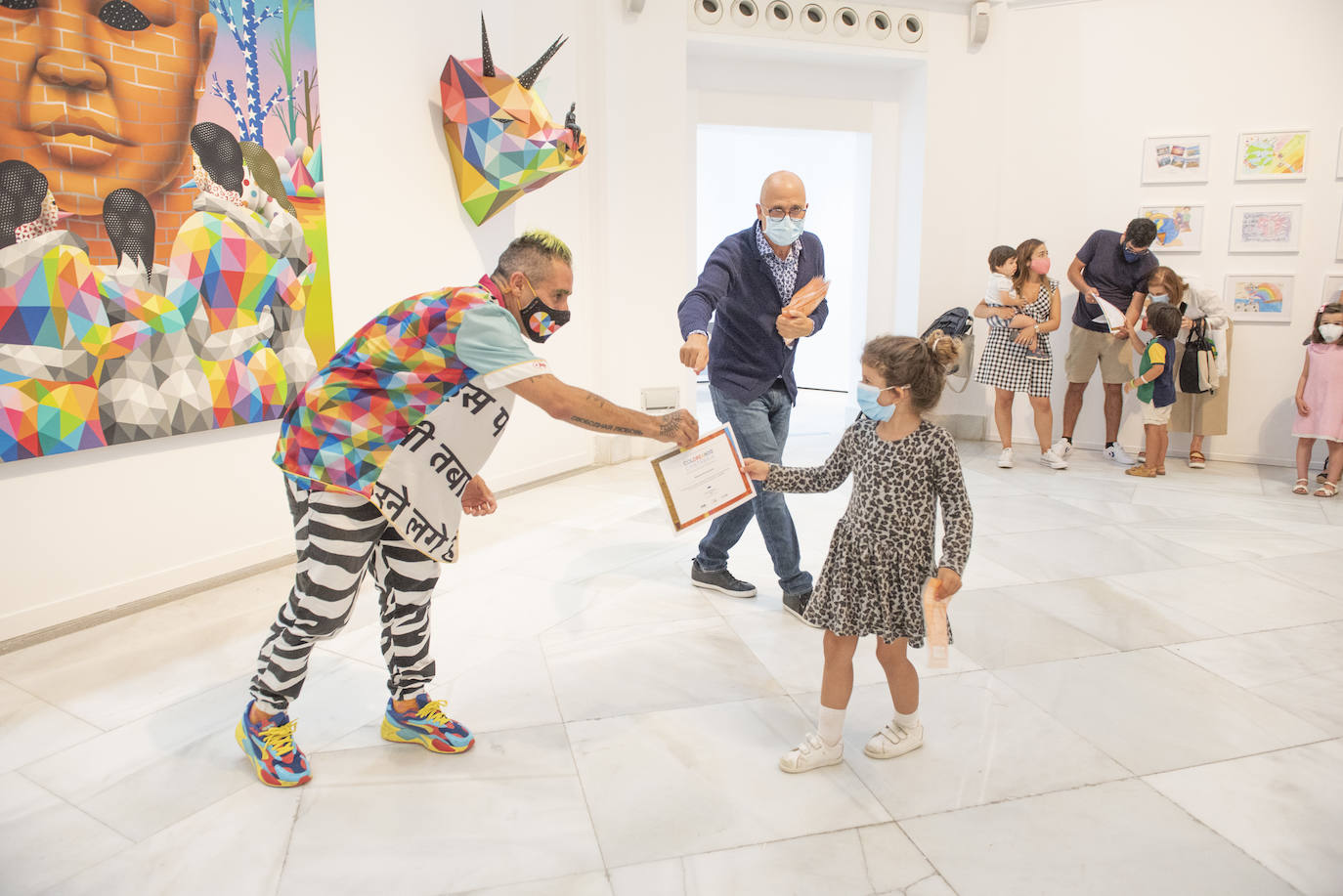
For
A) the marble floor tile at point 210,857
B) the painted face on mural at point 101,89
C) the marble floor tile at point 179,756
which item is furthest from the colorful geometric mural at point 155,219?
the marble floor tile at point 210,857

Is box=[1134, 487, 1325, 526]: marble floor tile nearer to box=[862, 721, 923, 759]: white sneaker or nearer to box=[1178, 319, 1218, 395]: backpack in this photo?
box=[1178, 319, 1218, 395]: backpack

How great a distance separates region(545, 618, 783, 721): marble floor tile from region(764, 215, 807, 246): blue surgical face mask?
149 cm

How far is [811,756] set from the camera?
2.34 m

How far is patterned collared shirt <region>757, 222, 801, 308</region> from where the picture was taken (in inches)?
130

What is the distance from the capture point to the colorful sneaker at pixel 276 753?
88.0 inches

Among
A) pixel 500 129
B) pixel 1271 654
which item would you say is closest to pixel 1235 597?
pixel 1271 654

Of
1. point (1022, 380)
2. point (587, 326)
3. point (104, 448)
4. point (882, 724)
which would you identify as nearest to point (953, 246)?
point (1022, 380)

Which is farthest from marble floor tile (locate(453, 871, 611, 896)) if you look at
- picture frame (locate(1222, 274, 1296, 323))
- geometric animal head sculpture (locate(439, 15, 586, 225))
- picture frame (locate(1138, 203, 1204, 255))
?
picture frame (locate(1222, 274, 1296, 323))

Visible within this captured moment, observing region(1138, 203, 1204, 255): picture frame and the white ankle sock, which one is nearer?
the white ankle sock

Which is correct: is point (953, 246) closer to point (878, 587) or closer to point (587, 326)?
point (587, 326)

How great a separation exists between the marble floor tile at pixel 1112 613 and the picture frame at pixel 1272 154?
168 inches

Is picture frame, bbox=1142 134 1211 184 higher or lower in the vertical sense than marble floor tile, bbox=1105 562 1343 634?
higher

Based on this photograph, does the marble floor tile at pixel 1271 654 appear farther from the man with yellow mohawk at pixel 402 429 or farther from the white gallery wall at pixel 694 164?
the white gallery wall at pixel 694 164

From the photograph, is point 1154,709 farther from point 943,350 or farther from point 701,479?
point 701,479
